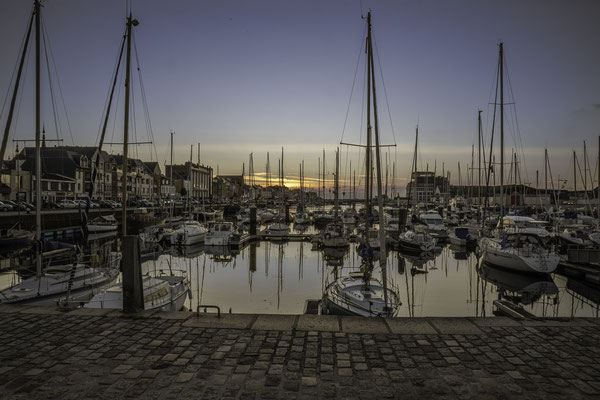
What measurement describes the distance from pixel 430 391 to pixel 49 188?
263 ft

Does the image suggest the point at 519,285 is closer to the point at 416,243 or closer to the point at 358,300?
the point at 416,243

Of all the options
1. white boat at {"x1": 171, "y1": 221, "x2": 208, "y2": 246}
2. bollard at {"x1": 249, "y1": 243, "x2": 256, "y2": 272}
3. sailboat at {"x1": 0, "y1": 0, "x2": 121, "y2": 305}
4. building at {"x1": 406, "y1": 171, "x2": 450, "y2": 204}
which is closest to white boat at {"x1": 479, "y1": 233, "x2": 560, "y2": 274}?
bollard at {"x1": 249, "y1": 243, "x2": 256, "y2": 272}

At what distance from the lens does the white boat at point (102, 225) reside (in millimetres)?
45591

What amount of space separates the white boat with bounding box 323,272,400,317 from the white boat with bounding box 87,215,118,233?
40.1m

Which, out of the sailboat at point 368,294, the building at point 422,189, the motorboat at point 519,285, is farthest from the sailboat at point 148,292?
the building at point 422,189

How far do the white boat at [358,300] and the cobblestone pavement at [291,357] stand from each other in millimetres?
4661

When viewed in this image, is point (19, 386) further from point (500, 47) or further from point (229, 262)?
point (500, 47)

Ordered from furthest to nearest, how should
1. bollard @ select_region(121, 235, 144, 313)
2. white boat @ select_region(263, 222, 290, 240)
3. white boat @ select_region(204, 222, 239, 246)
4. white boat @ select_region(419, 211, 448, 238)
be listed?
white boat @ select_region(263, 222, 290, 240) → white boat @ select_region(419, 211, 448, 238) → white boat @ select_region(204, 222, 239, 246) → bollard @ select_region(121, 235, 144, 313)

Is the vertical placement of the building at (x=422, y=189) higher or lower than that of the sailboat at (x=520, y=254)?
higher

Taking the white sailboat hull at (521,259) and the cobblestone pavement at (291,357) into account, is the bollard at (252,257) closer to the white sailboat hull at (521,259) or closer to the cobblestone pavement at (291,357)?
the white sailboat hull at (521,259)

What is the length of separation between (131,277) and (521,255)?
82.3 ft

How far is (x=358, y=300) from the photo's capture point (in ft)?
44.1

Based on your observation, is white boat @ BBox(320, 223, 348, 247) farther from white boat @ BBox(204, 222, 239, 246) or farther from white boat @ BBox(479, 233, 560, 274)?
white boat @ BBox(479, 233, 560, 274)

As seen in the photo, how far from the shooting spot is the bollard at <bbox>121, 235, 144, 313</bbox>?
854cm
